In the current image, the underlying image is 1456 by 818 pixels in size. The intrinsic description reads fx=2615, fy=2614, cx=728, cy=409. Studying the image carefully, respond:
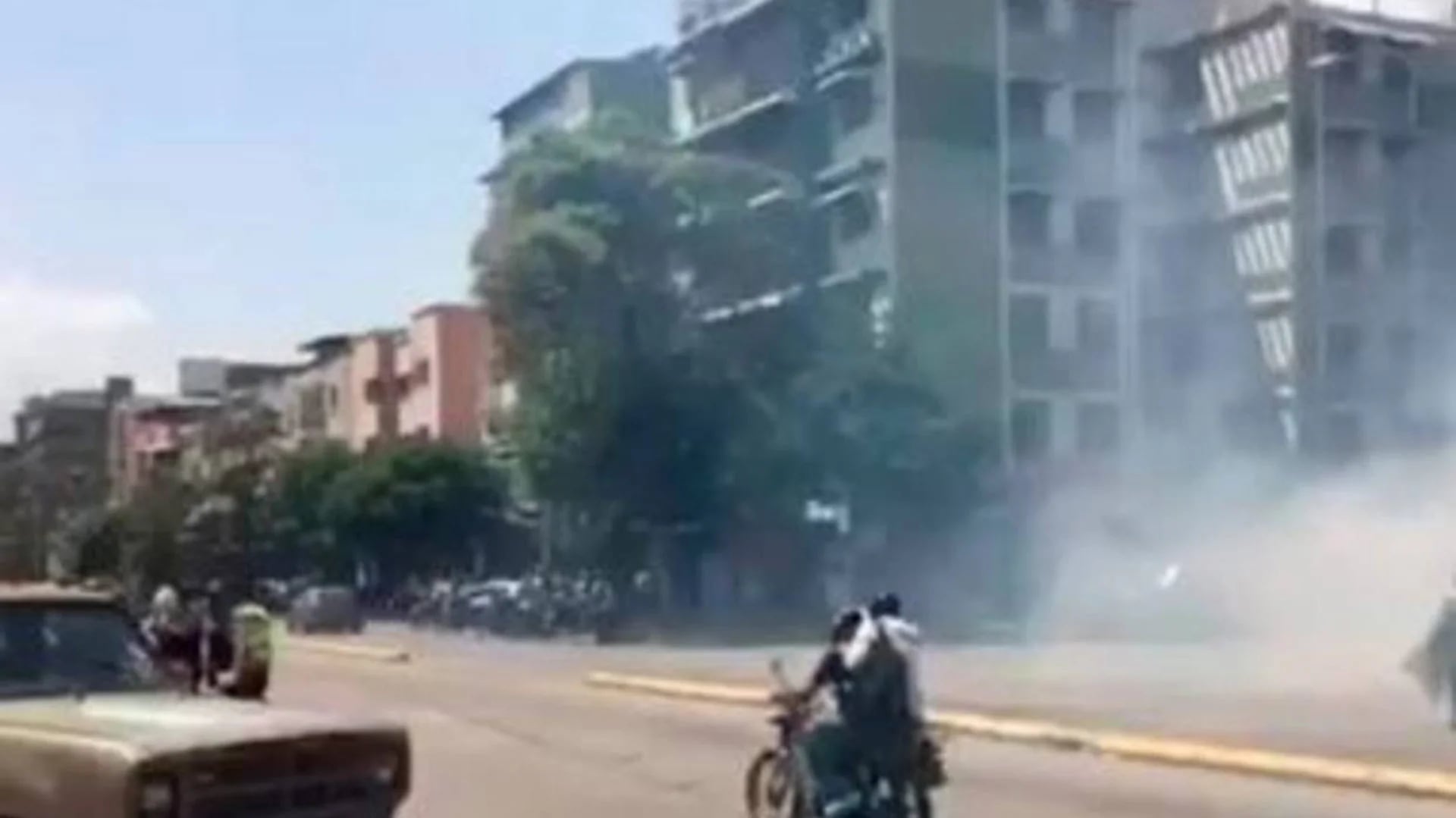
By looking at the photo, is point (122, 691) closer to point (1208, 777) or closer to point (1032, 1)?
point (1208, 777)

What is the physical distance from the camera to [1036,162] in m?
74.1

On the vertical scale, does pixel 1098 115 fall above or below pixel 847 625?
above

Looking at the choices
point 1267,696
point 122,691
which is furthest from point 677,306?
point 122,691

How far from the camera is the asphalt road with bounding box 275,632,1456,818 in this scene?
18953 millimetres

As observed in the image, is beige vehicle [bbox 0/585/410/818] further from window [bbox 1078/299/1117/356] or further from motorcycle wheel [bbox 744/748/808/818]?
window [bbox 1078/299/1117/356]

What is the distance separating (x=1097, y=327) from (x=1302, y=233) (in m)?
6.92

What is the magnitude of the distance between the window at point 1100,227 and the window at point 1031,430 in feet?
17.0

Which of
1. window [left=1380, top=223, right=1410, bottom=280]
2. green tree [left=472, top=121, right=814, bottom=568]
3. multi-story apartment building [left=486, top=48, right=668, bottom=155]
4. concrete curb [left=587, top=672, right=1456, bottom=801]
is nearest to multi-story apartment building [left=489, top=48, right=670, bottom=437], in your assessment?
multi-story apartment building [left=486, top=48, right=668, bottom=155]

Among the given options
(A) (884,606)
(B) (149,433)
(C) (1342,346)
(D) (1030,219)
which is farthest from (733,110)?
(B) (149,433)

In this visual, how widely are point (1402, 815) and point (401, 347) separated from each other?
100254 mm

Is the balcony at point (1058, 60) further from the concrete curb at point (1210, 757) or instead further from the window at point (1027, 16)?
the concrete curb at point (1210, 757)

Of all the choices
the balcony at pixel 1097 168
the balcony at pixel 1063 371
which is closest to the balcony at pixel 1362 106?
the balcony at pixel 1097 168

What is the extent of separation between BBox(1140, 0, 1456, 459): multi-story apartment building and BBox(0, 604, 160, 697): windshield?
196 ft

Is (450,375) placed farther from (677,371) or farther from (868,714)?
(868,714)
